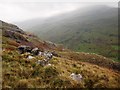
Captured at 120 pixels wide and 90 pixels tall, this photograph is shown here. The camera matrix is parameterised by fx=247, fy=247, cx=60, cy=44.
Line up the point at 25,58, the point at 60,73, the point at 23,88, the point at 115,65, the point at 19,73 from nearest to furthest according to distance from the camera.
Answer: the point at 23,88 → the point at 19,73 → the point at 60,73 → the point at 25,58 → the point at 115,65

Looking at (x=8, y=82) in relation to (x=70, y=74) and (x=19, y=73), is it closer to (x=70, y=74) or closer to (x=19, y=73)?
(x=19, y=73)

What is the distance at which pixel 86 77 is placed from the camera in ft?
96.0

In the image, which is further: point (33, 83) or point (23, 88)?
point (33, 83)

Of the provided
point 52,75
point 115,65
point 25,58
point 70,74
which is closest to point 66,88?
point 52,75

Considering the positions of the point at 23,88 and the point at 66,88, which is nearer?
the point at 23,88

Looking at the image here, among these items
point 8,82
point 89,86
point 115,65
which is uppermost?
point 8,82

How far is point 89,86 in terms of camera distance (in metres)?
26.9

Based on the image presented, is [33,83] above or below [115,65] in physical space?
above

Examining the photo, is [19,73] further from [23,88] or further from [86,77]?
[86,77]

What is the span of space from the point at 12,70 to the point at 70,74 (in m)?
6.87

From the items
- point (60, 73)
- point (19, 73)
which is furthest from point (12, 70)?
point (60, 73)

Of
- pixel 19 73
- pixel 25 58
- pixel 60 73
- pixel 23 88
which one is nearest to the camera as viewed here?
pixel 23 88

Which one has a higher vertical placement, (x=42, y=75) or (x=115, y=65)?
(x=42, y=75)

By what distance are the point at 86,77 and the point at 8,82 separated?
10087 mm
